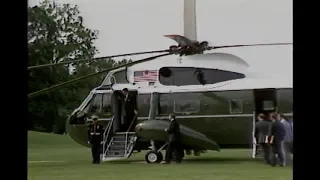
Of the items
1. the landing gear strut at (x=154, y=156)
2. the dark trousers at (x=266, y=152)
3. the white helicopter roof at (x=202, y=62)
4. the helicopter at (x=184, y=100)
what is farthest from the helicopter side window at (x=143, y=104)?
the dark trousers at (x=266, y=152)

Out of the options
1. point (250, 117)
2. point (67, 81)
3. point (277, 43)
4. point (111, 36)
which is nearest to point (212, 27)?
point (277, 43)

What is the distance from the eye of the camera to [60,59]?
1.90 m

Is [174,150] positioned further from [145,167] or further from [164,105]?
[164,105]

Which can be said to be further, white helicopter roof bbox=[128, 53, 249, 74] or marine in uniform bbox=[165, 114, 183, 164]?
marine in uniform bbox=[165, 114, 183, 164]

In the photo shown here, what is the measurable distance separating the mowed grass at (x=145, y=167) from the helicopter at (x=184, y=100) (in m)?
0.06

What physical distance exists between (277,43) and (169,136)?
3.00 feet

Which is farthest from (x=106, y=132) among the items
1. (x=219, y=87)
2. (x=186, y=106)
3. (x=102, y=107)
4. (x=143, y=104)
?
(x=219, y=87)

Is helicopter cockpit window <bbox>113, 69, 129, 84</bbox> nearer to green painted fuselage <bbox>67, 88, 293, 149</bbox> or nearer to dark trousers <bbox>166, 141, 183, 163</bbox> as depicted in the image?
green painted fuselage <bbox>67, 88, 293, 149</bbox>

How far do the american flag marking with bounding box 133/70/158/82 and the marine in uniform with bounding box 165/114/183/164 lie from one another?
277 millimetres

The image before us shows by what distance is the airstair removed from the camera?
2.38 meters

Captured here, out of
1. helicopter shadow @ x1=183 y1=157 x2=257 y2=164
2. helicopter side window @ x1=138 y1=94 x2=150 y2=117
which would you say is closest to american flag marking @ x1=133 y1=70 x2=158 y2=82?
helicopter side window @ x1=138 y1=94 x2=150 y2=117

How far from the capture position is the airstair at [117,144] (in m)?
2.38

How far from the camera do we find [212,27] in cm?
200

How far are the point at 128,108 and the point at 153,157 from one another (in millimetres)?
422
